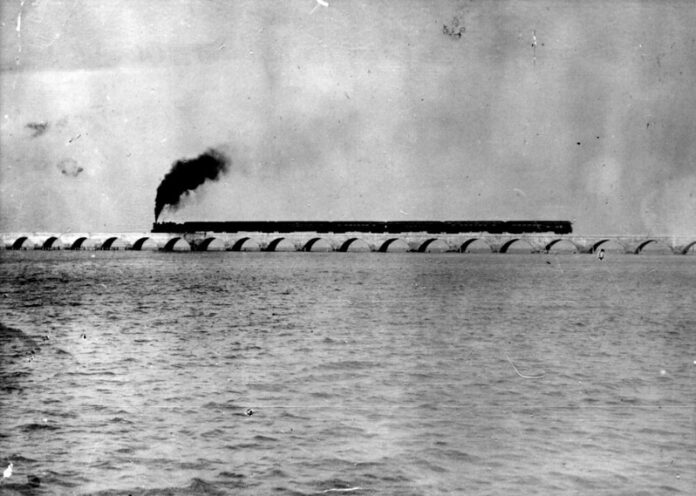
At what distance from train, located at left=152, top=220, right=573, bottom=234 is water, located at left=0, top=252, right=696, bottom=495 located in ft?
193

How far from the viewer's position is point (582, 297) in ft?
111

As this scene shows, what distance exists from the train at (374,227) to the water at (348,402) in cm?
5897

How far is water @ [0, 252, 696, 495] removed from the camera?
855 cm

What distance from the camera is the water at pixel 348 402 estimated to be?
8.55 m

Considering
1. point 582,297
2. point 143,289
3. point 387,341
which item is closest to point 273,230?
point 143,289

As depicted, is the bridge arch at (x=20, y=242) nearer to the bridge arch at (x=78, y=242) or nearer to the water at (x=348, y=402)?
the bridge arch at (x=78, y=242)

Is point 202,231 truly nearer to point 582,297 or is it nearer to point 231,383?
point 582,297

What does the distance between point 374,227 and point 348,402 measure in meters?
76.5

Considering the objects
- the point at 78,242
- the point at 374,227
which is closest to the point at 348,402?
the point at 374,227

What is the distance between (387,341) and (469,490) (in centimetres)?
1060

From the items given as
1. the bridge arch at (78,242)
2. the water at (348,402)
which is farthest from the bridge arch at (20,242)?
the water at (348,402)

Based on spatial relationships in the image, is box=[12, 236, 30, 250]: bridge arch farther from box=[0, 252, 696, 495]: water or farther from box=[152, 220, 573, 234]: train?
box=[0, 252, 696, 495]: water

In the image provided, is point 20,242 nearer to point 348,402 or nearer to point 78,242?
point 78,242

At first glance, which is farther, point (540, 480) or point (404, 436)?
point (404, 436)
